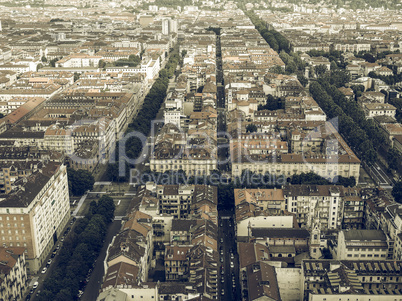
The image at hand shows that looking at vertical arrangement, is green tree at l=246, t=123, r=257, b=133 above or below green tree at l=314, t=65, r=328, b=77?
below

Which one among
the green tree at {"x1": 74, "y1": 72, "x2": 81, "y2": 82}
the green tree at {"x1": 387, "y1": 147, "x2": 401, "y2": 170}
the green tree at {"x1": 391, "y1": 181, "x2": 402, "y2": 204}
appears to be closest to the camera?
the green tree at {"x1": 391, "y1": 181, "x2": 402, "y2": 204}

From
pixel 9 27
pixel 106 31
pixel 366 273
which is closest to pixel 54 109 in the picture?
pixel 366 273

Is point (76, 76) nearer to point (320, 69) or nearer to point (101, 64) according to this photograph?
point (101, 64)

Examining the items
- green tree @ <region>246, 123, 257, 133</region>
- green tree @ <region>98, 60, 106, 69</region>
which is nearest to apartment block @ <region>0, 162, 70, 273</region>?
green tree @ <region>246, 123, 257, 133</region>

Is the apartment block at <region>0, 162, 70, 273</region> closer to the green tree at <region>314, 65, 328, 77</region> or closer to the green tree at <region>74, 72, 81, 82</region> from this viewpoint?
the green tree at <region>74, 72, 81, 82</region>

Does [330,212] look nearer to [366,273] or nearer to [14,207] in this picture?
[366,273]

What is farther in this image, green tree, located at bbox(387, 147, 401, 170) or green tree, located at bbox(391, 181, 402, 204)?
green tree, located at bbox(387, 147, 401, 170)

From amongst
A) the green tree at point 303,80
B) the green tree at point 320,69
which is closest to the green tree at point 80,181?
the green tree at point 303,80

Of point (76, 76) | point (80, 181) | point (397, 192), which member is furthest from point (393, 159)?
point (76, 76)

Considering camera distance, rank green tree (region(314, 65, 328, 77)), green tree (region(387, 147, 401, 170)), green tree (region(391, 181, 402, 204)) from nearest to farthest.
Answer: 1. green tree (region(391, 181, 402, 204))
2. green tree (region(387, 147, 401, 170))
3. green tree (region(314, 65, 328, 77))
